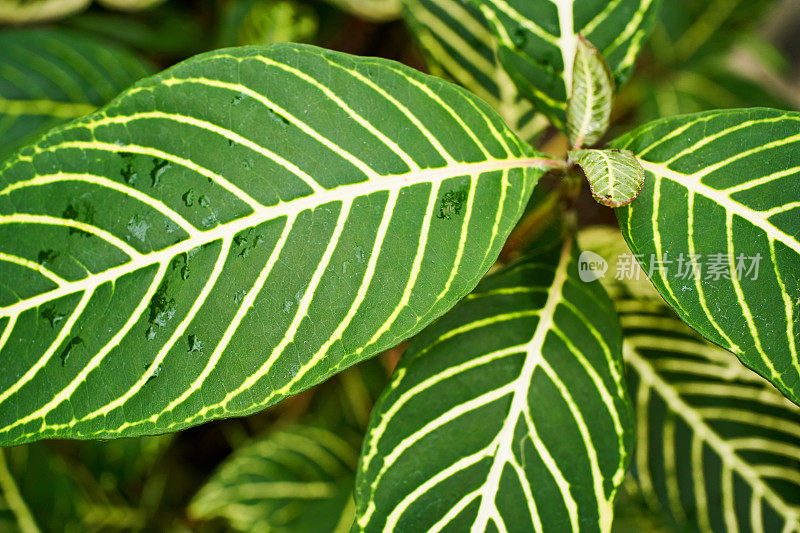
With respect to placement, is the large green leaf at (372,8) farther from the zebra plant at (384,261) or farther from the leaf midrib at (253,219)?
the leaf midrib at (253,219)

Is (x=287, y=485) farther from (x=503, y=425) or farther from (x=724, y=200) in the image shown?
(x=724, y=200)

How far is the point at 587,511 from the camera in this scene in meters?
0.58

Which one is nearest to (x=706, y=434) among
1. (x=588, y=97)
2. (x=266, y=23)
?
(x=588, y=97)

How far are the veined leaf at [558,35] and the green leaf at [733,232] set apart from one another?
6.0 inches

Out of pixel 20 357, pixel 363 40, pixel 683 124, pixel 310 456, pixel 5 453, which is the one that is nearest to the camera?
pixel 20 357

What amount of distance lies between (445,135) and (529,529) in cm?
42

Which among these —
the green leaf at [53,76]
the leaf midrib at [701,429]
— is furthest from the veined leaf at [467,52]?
the green leaf at [53,76]

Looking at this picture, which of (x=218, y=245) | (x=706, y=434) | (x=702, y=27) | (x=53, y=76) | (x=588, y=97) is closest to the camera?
(x=218, y=245)

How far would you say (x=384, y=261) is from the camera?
536mm

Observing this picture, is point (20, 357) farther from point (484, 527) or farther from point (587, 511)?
point (587, 511)

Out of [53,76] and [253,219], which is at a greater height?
[53,76]

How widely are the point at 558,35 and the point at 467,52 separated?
0.76 feet

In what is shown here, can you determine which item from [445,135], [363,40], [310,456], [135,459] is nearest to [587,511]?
[445,135]

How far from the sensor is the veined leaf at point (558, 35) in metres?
0.65
